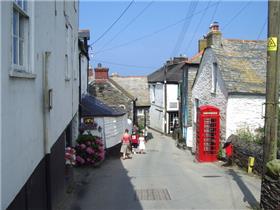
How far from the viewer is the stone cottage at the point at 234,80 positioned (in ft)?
70.8

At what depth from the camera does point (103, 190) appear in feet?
46.8

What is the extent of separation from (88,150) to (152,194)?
691cm

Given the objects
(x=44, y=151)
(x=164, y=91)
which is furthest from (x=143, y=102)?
(x=44, y=151)

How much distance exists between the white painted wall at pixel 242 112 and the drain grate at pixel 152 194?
8.89 metres

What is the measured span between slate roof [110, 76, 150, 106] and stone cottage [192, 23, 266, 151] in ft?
100

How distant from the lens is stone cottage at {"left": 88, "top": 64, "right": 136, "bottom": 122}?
4262cm

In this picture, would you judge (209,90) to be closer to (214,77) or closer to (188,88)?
(214,77)

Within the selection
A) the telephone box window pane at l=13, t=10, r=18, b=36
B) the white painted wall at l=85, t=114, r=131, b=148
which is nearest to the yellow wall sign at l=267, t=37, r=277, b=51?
the telephone box window pane at l=13, t=10, r=18, b=36

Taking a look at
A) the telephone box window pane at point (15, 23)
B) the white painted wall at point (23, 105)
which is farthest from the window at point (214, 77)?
the telephone box window pane at point (15, 23)

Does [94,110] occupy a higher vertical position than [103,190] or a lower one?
higher

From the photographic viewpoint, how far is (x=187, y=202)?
11.8 m

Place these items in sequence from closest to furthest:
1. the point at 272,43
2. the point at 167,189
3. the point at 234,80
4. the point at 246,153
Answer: the point at 272,43 → the point at 167,189 → the point at 246,153 → the point at 234,80

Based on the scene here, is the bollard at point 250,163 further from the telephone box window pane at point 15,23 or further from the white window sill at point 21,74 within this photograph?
the telephone box window pane at point 15,23

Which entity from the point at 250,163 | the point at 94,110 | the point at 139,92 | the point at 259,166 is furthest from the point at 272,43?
the point at 139,92
